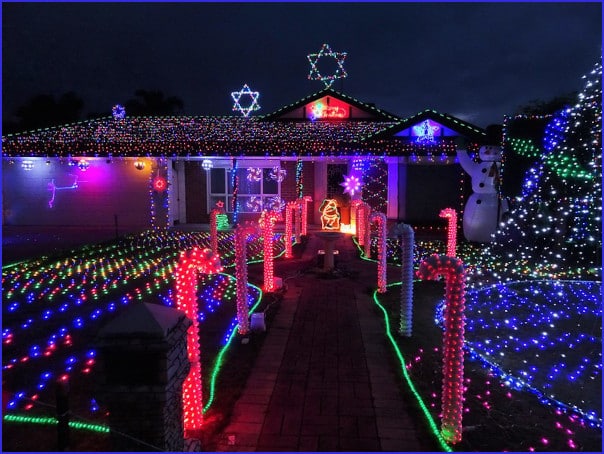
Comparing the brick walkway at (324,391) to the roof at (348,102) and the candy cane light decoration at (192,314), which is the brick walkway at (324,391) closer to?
the candy cane light decoration at (192,314)

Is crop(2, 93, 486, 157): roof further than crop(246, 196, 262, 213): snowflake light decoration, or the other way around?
crop(246, 196, 262, 213): snowflake light decoration

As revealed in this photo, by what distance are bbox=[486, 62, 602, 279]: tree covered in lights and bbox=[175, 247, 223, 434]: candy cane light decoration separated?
7503 millimetres

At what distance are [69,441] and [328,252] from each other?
6.76 metres

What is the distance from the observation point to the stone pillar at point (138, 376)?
2.56 meters

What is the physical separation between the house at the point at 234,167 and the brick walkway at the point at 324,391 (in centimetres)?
996

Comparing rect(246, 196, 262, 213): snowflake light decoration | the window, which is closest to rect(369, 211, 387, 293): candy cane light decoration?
the window

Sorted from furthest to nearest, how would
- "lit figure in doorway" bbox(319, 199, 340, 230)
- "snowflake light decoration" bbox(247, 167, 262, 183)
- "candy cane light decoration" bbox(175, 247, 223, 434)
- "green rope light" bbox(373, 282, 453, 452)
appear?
"snowflake light decoration" bbox(247, 167, 262, 183), "lit figure in doorway" bbox(319, 199, 340, 230), "candy cane light decoration" bbox(175, 247, 223, 434), "green rope light" bbox(373, 282, 453, 452)

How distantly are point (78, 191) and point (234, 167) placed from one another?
22.0 feet

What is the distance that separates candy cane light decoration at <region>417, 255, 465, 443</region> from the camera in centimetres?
336

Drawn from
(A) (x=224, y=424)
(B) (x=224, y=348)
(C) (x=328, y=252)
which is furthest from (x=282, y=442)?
(C) (x=328, y=252)

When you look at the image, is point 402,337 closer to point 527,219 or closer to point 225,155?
point 527,219

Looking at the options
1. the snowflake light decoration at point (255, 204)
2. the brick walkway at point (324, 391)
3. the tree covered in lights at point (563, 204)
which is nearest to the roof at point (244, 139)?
the snowflake light decoration at point (255, 204)

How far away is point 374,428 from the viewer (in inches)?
138

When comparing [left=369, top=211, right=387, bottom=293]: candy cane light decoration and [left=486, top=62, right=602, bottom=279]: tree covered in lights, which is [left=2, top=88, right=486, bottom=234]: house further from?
[left=369, top=211, right=387, bottom=293]: candy cane light decoration
